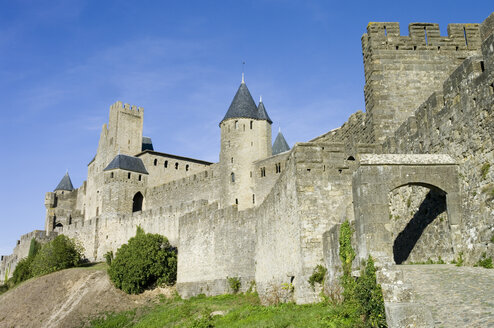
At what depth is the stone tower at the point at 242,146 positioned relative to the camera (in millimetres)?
40062

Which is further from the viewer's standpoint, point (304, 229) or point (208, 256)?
point (208, 256)

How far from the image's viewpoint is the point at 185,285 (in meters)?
27.8

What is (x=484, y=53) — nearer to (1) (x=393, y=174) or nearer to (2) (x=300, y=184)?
(1) (x=393, y=174)

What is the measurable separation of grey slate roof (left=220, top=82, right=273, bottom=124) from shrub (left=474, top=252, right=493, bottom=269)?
3330 cm

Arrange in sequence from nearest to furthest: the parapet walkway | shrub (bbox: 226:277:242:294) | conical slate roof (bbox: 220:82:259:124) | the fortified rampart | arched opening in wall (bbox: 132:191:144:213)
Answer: the parapet walkway
the fortified rampart
shrub (bbox: 226:277:242:294)
conical slate roof (bbox: 220:82:259:124)
arched opening in wall (bbox: 132:191:144:213)

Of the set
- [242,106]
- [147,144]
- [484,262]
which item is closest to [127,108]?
[147,144]

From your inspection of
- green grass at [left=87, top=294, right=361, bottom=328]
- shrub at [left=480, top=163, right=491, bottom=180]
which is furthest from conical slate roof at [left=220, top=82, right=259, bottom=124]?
shrub at [left=480, top=163, right=491, bottom=180]

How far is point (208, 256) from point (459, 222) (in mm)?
17390

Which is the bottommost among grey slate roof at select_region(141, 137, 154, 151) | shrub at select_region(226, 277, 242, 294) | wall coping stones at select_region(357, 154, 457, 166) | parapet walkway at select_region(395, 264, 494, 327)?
shrub at select_region(226, 277, 242, 294)

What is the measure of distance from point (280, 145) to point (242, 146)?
12569 millimetres

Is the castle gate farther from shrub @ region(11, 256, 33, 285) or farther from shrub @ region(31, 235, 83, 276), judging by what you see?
shrub @ region(11, 256, 33, 285)

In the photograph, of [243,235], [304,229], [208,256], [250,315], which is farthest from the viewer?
[208,256]

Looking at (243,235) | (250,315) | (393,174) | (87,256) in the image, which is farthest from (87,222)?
(393,174)

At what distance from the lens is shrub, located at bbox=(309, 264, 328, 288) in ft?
42.1
